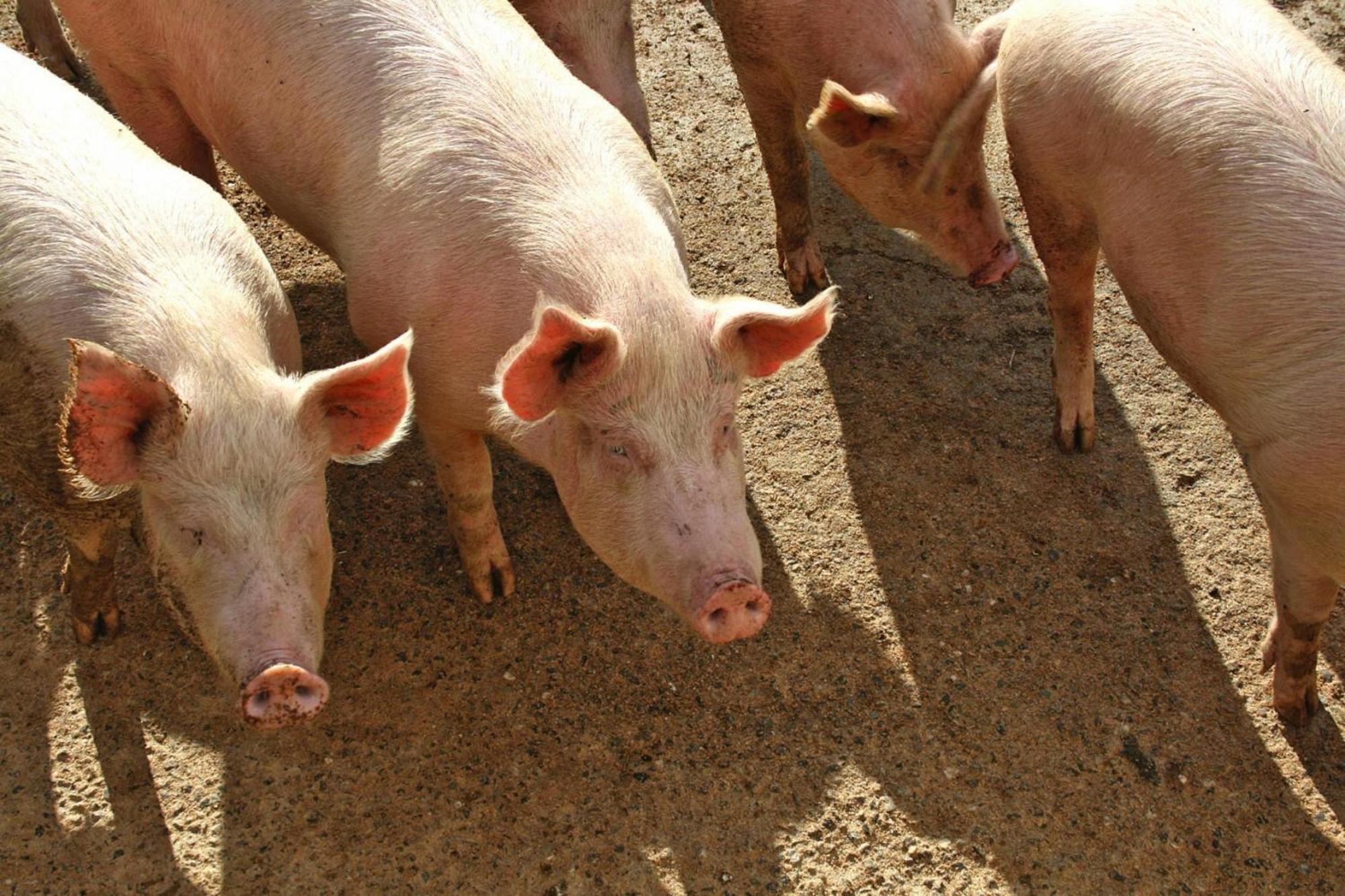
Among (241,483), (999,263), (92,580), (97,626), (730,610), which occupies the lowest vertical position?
(97,626)

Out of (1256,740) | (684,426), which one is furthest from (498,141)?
(1256,740)

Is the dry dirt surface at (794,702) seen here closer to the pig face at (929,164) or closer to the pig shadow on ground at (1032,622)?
the pig shadow on ground at (1032,622)

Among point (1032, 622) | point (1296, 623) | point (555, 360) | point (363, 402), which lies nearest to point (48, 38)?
point (363, 402)

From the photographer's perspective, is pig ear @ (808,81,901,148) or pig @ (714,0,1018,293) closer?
pig ear @ (808,81,901,148)

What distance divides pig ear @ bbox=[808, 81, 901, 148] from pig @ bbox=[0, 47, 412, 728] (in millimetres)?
1813

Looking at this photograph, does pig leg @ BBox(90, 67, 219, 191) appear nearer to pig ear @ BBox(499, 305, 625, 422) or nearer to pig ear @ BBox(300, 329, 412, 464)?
pig ear @ BBox(300, 329, 412, 464)

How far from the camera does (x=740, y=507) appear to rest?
10.5ft

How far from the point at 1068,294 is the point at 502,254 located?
2.14 meters

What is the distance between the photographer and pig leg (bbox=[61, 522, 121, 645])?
3.71 metres

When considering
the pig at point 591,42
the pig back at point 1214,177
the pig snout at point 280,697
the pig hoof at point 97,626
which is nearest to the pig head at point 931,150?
the pig back at point 1214,177

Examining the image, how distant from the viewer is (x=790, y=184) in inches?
201

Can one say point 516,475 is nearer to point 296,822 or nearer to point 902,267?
point 296,822

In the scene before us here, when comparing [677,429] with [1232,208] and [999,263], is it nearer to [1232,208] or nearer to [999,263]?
[1232,208]

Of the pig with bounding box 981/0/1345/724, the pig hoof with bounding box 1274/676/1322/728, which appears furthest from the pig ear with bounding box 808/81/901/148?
the pig hoof with bounding box 1274/676/1322/728
